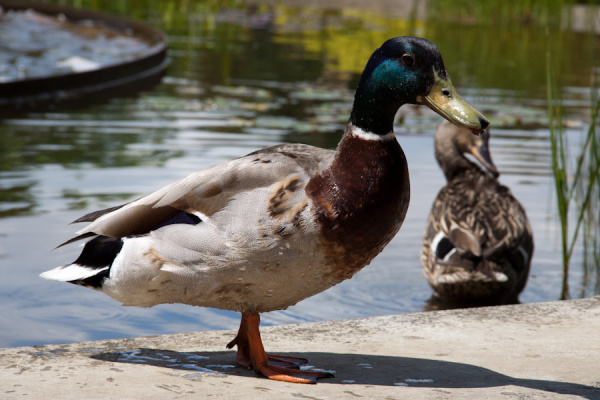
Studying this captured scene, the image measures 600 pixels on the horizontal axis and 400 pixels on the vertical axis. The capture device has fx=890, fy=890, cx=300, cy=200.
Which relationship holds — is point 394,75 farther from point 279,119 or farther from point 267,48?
point 267,48

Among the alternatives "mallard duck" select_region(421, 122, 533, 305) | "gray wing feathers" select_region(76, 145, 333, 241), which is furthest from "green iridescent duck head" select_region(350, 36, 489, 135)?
"mallard duck" select_region(421, 122, 533, 305)

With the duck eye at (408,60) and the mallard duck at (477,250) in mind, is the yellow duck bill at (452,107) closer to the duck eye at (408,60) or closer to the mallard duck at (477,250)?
the duck eye at (408,60)

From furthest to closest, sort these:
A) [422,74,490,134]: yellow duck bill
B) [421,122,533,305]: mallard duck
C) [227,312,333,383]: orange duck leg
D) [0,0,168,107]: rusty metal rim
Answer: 1. [0,0,168,107]: rusty metal rim
2. [421,122,533,305]: mallard duck
3. [227,312,333,383]: orange duck leg
4. [422,74,490,134]: yellow duck bill

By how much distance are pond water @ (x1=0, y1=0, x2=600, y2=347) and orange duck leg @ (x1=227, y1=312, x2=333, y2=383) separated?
107 cm

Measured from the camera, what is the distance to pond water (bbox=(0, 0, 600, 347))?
13.0ft

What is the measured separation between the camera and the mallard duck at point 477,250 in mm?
4215

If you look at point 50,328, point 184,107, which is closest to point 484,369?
point 50,328

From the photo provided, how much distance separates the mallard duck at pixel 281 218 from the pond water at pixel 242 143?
1178mm

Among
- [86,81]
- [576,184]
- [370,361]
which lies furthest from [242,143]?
[370,361]

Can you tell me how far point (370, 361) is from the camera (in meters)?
2.74

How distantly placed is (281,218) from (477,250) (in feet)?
6.57

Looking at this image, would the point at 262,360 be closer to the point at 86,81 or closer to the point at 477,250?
the point at 477,250

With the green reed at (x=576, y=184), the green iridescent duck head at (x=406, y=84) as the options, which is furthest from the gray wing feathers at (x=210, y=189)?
the green reed at (x=576, y=184)

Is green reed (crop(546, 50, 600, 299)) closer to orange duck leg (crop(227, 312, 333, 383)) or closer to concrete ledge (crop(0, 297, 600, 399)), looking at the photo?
concrete ledge (crop(0, 297, 600, 399))
